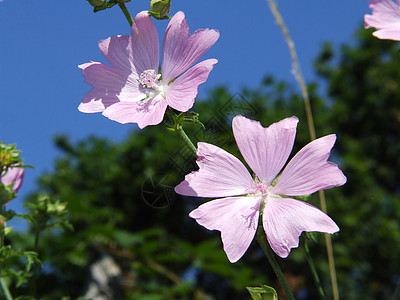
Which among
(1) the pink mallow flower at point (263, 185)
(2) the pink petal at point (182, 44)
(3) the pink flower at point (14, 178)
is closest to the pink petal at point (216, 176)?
(1) the pink mallow flower at point (263, 185)

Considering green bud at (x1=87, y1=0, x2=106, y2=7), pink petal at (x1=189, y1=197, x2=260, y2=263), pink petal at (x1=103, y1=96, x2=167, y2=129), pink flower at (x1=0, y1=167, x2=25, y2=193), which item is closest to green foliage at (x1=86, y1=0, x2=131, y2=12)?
green bud at (x1=87, y1=0, x2=106, y2=7)

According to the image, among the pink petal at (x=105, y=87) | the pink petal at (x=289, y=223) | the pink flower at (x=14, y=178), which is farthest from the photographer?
the pink flower at (x=14, y=178)

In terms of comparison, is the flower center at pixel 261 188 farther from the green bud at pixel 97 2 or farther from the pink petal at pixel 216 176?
the green bud at pixel 97 2

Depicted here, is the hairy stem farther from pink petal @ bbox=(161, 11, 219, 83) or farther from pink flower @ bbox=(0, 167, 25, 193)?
pink flower @ bbox=(0, 167, 25, 193)

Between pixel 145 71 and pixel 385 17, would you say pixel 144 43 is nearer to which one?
pixel 145 71

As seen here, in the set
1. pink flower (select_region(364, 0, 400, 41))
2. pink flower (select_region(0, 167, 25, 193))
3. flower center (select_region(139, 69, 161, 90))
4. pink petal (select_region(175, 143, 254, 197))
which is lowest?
pink petal (select_region(175, 143, 254, 197))

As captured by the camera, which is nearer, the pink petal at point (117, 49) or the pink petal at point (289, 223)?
the pink petal at point (289, 223)

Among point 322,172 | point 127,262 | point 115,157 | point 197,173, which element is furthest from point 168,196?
point 115,157
